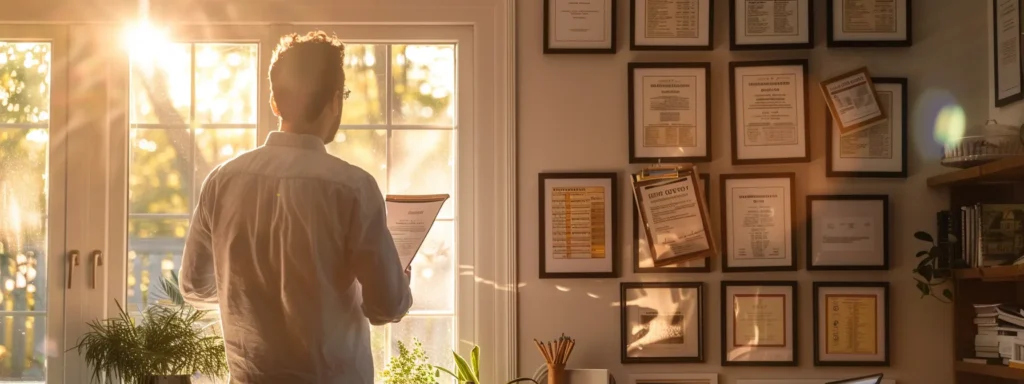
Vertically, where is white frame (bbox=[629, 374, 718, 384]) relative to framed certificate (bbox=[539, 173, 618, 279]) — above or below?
below

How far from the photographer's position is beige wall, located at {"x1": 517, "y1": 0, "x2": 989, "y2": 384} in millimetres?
3434

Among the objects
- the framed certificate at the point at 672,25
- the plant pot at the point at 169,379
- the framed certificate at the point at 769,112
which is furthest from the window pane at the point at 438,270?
the framed certificate at the point at 769,112

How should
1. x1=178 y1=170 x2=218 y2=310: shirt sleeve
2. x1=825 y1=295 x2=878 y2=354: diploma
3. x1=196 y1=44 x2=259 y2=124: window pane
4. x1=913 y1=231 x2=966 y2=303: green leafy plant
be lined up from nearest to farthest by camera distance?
x1=178 y1=170 x2=218 y2=310: shirt sleeve, x1=913 y1=231 x2=966 y2=303: green leafy plant, x1=825 y1=295 x2=878 y2=354: diploma, x1=196 y1=44 x2=259 y2=124: window pane

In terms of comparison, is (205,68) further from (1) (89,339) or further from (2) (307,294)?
(2) (307,294)

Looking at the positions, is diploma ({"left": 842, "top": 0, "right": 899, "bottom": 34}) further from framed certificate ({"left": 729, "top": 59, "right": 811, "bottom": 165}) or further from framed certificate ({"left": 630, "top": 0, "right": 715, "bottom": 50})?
framed certificate ({"left": 630, "top": 0, "right": 715, "bottom": 50})

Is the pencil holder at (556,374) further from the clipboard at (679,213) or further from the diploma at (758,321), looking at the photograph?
the diploma at (758,321)

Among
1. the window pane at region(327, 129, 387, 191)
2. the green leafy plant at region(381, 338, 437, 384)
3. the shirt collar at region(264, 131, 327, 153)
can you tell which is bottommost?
the green leafy plant at region(381, 338, 437, 384)

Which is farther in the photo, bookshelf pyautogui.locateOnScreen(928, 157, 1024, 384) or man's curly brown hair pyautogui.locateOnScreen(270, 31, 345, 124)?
bookshelf pyautogui.locateOnScreen(928, 157, 1024, 384)

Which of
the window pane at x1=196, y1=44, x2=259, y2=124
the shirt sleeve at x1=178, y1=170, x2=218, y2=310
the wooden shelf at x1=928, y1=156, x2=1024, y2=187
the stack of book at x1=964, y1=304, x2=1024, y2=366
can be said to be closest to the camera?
the shirt sleeve at x1=178, y1=170, x2=218, y2=310

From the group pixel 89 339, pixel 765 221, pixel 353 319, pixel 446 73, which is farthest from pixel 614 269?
pixel 89 339

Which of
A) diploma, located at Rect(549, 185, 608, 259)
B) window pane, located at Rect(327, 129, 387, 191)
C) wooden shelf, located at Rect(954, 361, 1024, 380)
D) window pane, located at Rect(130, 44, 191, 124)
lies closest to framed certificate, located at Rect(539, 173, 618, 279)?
diploma, located at Rect(549, 185, 608, 259)

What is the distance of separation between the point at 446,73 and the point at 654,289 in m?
1.04

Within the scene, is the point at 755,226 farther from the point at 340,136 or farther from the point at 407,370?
the point at 340,136

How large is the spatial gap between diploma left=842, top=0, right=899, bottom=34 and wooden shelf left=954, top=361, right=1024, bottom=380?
44.9 inches
